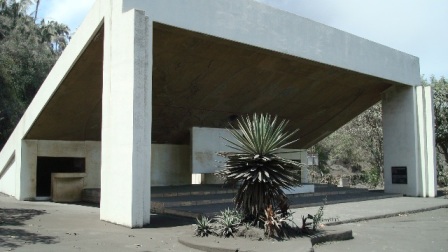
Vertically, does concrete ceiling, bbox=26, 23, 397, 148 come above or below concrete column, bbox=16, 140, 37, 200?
above

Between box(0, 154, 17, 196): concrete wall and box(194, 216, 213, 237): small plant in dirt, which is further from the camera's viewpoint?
box(0, 154, 17, 196): concrete wall

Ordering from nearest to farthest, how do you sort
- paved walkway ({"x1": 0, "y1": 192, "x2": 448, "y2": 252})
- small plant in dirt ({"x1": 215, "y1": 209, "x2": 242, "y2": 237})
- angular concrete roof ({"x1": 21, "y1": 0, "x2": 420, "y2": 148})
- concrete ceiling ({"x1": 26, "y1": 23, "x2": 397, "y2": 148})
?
paved walkway ({"x1": 0, "y1": 192, "x2": 448, "y2": 252})
small plant in dirt ({"x1": 215, "y1": 209, "x2": 242, "y2": 237})
angular concrete roof ({"x1": 21, "y1": 0, "x2": 420, "y2": 148})
concrete ceiling ({"x1": 26, "y1": 23, "x2": 397, "y2": 148})

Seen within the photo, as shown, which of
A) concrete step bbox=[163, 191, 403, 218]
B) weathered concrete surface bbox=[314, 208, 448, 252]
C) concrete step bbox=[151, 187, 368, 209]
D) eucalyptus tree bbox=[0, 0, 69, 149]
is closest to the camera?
weathered concrete surface bbox=[314, 208, 448, 252]

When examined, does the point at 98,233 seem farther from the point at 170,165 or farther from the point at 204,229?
the point at 170,165

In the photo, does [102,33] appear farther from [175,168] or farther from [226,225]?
[175,168]

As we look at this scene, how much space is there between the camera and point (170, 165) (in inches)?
776

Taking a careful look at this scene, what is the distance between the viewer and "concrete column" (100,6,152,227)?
1022 centimetres

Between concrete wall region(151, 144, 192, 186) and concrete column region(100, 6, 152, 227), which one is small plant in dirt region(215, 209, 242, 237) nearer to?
concrete column region(100, 6, 152, 227)

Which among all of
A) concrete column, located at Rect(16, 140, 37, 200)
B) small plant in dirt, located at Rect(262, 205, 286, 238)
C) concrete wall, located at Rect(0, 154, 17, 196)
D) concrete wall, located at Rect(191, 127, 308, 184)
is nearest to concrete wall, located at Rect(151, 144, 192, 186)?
concrete wall, located at Rect(191, 127, 308, 184)

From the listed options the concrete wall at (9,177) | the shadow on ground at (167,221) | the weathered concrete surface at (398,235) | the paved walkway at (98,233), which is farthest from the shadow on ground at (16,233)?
the concrete wall at (9,177)

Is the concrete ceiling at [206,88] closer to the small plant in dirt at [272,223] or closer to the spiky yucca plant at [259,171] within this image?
the spiky yucca plant at [259,171]

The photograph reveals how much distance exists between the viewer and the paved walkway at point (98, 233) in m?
8.02

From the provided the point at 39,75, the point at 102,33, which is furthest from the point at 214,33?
the point at 39,75

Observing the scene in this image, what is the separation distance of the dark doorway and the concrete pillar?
13.7 meters
